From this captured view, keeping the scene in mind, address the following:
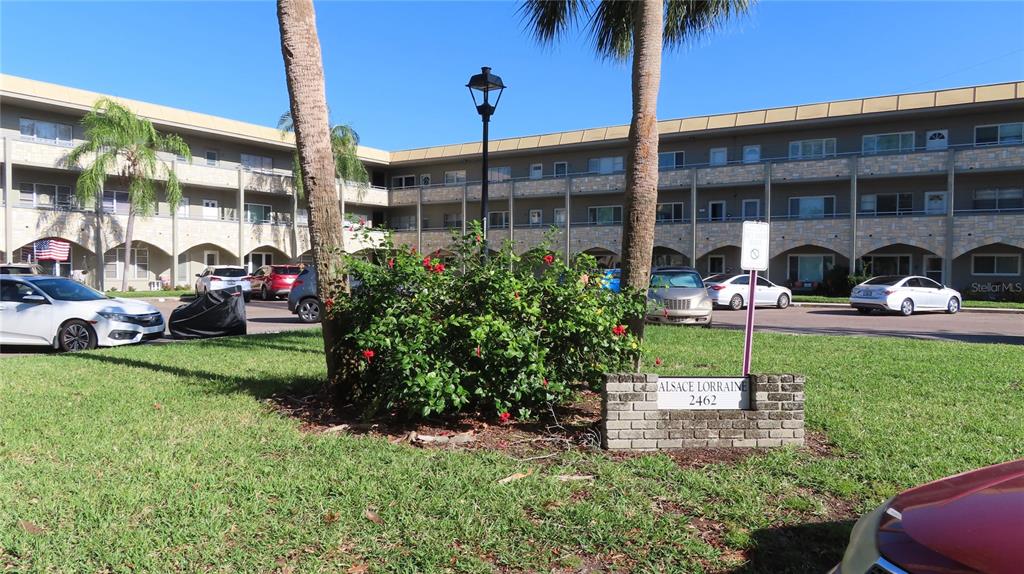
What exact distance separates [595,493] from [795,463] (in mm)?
1604

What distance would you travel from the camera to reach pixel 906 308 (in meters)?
23.0

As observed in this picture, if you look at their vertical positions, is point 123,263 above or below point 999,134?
below

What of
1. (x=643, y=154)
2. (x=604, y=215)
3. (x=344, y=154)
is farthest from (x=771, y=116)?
(x=643, y=154)

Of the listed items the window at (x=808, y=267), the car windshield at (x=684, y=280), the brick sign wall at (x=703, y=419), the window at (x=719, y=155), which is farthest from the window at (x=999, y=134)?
the brick sign wall at (x=703, y=419)

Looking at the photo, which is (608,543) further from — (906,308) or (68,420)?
(906,308)

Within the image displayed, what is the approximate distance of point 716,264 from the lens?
129 feet

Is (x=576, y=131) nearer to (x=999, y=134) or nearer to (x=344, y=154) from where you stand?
(x=344, y=154)

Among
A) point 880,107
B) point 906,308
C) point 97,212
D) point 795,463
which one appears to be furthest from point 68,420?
point 880,107

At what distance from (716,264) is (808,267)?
16.8ft

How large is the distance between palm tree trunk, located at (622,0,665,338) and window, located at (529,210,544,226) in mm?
36463

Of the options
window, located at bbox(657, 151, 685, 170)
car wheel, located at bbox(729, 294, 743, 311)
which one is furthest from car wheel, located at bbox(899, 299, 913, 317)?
window, located at bbox(657, 151, 685, 170)

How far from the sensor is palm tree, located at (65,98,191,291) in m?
31.1

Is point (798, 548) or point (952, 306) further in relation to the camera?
point (952, 306)

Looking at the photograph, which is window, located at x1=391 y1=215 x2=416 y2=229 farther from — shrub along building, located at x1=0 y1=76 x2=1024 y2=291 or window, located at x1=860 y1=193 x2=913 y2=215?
window, located at x1=860 y1=193 x2=913 y2=215
